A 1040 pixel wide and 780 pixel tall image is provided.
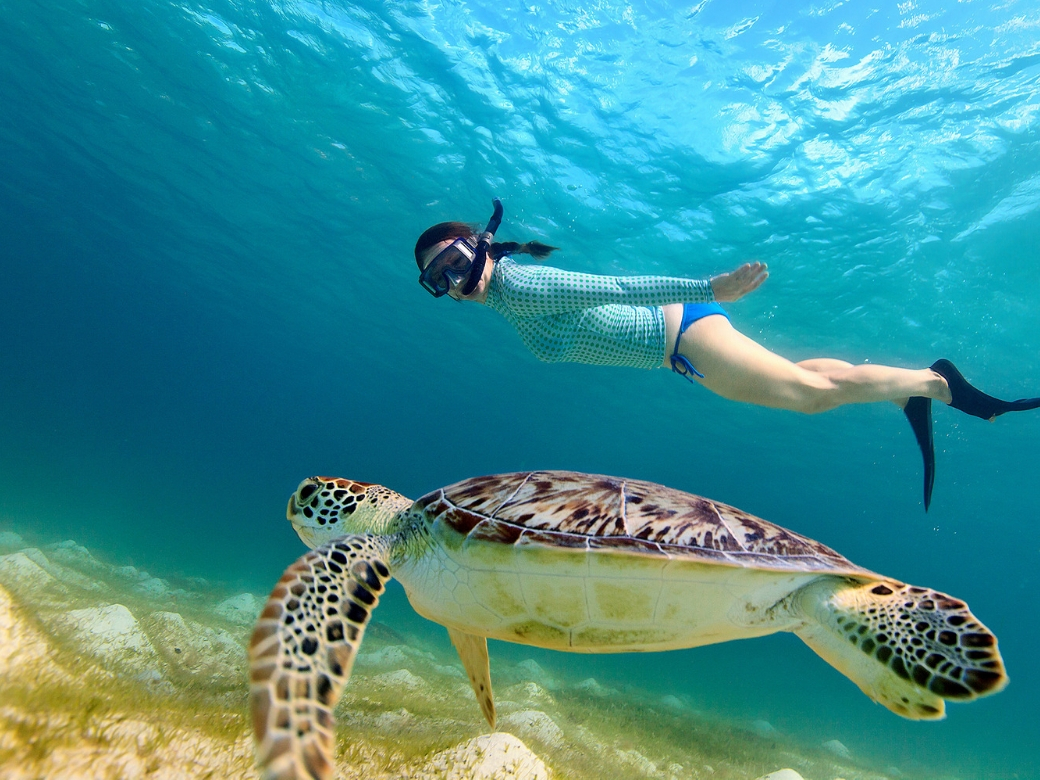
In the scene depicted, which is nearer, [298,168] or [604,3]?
[604,3]

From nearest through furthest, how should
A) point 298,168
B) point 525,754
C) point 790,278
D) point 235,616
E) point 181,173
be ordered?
1. point 525,754
2. point 235,616
3. point 790,278
4. point 298,168
5. point 181,173

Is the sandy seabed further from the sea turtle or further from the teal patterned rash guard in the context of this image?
the teal patterned rash guard

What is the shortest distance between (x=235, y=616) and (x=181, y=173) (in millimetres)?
15160

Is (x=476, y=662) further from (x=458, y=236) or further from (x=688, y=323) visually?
(x=458, y=236)

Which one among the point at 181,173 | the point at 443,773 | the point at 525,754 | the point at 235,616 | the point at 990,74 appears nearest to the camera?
the point at 443,773

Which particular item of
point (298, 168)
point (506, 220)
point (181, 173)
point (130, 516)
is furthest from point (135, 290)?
point (506, 220)

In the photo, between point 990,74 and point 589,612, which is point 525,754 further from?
point 990,74

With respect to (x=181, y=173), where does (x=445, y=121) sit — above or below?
above

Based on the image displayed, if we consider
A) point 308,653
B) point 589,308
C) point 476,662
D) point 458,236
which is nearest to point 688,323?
point 589,308

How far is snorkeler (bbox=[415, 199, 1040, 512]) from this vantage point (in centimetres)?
365

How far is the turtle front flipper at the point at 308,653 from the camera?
4.58 feet

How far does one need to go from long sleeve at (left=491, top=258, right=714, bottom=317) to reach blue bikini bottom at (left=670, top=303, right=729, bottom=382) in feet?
0.69

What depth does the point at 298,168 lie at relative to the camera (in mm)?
14094

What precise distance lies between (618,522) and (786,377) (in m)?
2.21
